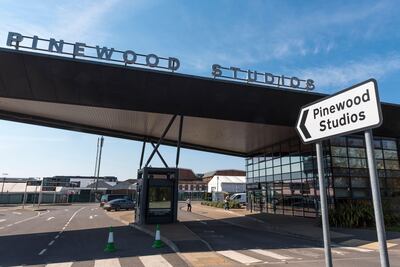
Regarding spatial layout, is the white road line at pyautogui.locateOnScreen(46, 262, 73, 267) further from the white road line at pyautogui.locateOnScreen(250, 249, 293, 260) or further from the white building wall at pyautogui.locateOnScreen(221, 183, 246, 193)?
the white building wall at pyautogui.locateOnScreen(221, 183, 246, 193)

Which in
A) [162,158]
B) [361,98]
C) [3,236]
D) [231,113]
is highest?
[231,113]

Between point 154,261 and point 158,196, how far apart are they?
11.6 metres

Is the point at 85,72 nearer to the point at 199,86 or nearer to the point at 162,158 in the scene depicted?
the point at 199,86

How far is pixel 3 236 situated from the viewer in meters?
17.9

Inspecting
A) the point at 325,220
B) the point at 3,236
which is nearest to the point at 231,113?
the point at 3,236

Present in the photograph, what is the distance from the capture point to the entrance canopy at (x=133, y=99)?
1590 centimetres

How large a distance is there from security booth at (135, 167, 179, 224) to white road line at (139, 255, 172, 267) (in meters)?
10.3

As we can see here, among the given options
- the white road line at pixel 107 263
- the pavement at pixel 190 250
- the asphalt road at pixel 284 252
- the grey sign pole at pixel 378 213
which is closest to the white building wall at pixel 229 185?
the pavement at pixel 190 250

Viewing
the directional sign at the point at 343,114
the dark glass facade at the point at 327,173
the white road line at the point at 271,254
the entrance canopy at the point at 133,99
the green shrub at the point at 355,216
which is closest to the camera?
the directional sign at the point at 343,114

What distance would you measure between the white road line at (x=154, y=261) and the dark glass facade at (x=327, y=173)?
16655mm

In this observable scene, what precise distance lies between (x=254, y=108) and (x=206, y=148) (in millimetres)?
16669

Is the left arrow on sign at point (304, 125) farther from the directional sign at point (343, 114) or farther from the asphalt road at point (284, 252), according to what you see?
the asphalt road at point (284, 252)

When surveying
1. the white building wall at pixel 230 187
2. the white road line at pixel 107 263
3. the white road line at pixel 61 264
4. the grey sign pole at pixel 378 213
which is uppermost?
the white building wall at pixel 230 187

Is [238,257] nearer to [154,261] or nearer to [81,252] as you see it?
[154,261]
